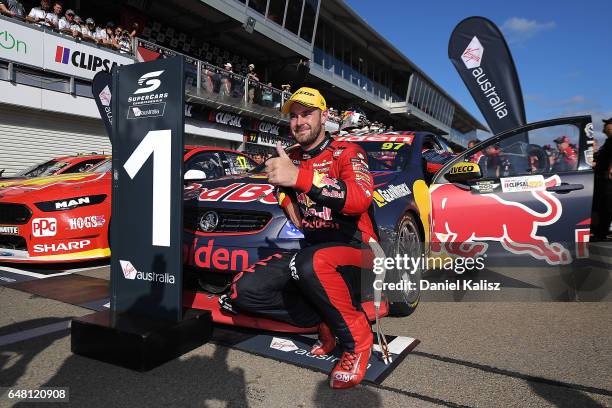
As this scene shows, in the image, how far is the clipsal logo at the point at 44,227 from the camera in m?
4.32

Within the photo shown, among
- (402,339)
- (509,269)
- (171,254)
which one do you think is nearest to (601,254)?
(509,269)

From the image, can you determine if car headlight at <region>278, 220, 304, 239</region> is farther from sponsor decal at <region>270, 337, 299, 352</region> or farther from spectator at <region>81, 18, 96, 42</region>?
spectator at <region>81, 18, 96, 42</region>

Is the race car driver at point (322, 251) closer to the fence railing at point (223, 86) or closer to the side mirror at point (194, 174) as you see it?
the side mirror at point (194, 174)

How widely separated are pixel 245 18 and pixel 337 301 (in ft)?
52.7

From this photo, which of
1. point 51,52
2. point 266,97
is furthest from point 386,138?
point 266,97

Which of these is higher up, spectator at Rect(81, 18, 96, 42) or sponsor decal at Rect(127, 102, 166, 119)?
spectator at Rect(81, 18, 96, 42)

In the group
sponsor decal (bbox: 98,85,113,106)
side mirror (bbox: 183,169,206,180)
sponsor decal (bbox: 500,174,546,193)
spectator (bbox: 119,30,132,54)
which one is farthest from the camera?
spectator (bbox: 119,30,132,54)

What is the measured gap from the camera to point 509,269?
161 inches

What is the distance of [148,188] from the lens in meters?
2.47

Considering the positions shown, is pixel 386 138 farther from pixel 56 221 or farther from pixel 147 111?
pixel 56 221

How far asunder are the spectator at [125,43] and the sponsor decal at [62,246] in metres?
9.25

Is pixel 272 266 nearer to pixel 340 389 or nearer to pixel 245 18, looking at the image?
pixel 340 389

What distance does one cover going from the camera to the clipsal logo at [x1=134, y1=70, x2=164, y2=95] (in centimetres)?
243

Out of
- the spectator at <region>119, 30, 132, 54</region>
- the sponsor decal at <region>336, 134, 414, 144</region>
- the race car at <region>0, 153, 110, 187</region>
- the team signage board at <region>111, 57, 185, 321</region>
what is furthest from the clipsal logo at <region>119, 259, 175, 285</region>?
the spectator at <region>119, 30, 132, 54</region>
